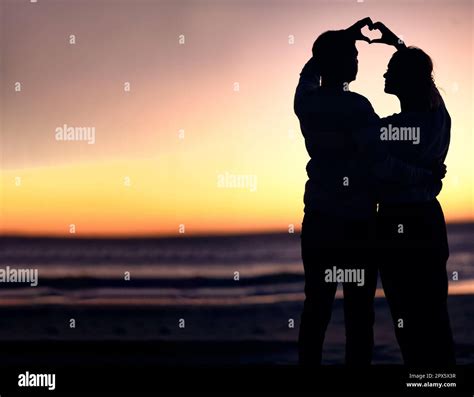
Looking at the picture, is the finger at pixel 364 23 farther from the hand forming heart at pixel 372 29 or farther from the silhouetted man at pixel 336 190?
the silhouetted man at pixel 336 190

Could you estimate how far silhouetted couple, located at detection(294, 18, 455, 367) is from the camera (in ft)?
11.1

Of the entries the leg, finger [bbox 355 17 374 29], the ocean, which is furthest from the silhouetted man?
the ocean

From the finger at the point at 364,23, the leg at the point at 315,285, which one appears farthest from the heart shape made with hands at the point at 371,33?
the leg at the point at 315,285

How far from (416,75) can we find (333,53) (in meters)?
0.39

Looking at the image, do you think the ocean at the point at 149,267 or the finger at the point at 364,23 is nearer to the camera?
the finger at the point at 364,23

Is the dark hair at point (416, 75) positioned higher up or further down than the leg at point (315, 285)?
higher up

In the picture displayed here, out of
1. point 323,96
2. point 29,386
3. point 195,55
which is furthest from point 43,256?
point 323,96

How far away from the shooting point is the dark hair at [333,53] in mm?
3473

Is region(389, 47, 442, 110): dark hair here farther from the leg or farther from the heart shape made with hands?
the leg

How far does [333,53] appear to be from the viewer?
3488mm

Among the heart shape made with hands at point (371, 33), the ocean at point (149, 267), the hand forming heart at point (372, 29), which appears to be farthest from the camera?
the ocean at point (149, 267)

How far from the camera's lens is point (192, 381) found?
3.72m

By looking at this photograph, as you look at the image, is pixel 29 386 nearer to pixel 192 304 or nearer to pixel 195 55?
pixel 192 304

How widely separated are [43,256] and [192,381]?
1102 mm
